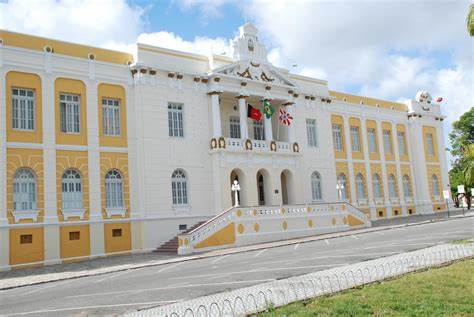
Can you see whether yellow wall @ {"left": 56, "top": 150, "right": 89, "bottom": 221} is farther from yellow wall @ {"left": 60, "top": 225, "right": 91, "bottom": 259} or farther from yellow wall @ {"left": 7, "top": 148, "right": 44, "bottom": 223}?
yellow wall @ {"left": 7, "top": 148, "right": 44, "bottom": 223}

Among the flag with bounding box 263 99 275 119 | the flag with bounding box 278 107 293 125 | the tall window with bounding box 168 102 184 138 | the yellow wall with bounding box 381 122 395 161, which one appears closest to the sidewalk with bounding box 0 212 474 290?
the tall window with bounding box 168 102 184 138

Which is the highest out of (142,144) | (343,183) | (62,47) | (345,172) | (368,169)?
(62,47)

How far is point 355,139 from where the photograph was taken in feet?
137

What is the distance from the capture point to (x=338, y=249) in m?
20.3

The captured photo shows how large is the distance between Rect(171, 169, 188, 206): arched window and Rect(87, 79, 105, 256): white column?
457cm

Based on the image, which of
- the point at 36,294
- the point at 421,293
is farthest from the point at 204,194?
the point at 421,293

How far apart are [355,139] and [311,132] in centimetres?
603

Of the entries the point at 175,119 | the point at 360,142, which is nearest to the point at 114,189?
the point at 175,119

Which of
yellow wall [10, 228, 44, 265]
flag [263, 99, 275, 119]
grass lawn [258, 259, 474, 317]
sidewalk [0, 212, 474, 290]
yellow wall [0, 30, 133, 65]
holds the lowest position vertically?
grass lawn [258, 259, 474, 317]

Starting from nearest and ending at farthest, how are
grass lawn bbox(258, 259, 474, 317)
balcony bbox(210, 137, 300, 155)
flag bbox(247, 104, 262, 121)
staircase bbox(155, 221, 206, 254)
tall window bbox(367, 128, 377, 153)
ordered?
1. grass lawn bbox(258, 259, 474, 317)
2. staircase bbox(155, 221, 206, 254)
3. balcony bbox(210, 137, 300, 155)
4. flag bbox(247, 104, 262, 121)
5. tall window bbox(367, 128, 377, 153)

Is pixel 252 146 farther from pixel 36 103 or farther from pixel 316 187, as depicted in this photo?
pixel 36 103

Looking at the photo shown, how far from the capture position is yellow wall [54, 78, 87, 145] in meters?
25.2

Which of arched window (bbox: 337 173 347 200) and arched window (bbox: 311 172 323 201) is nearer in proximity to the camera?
arched window (bbox: 311 172 323 201)

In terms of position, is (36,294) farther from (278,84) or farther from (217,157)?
(278,84)
